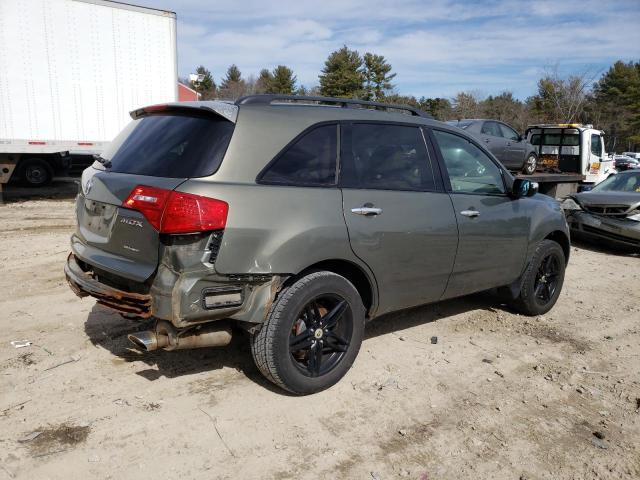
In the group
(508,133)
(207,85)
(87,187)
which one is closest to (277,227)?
(87,187)

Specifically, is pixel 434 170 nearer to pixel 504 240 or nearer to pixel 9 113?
pixel 504 240

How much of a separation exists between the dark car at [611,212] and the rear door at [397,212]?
5991 mm

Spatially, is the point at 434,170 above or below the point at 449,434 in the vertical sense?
above

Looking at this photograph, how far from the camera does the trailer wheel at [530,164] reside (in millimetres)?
13453

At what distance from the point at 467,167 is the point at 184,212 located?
2.63 meters

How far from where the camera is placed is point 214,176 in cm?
306

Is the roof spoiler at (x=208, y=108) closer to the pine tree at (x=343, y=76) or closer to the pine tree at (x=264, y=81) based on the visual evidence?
the pine tree at (x=343, y=76)

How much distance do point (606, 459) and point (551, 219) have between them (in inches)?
108

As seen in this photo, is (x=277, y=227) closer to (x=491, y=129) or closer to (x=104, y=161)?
(x=104, y=161)

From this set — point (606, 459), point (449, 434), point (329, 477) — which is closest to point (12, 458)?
point (329, 477)

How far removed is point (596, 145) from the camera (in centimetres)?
1551

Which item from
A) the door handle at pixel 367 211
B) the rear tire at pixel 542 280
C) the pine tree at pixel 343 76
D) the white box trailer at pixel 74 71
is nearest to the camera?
the door handle at pixel 367 211

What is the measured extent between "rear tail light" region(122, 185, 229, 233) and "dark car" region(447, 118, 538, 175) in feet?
35.0

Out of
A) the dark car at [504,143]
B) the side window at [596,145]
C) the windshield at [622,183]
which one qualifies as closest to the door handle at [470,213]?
the windshield at [622,183]
